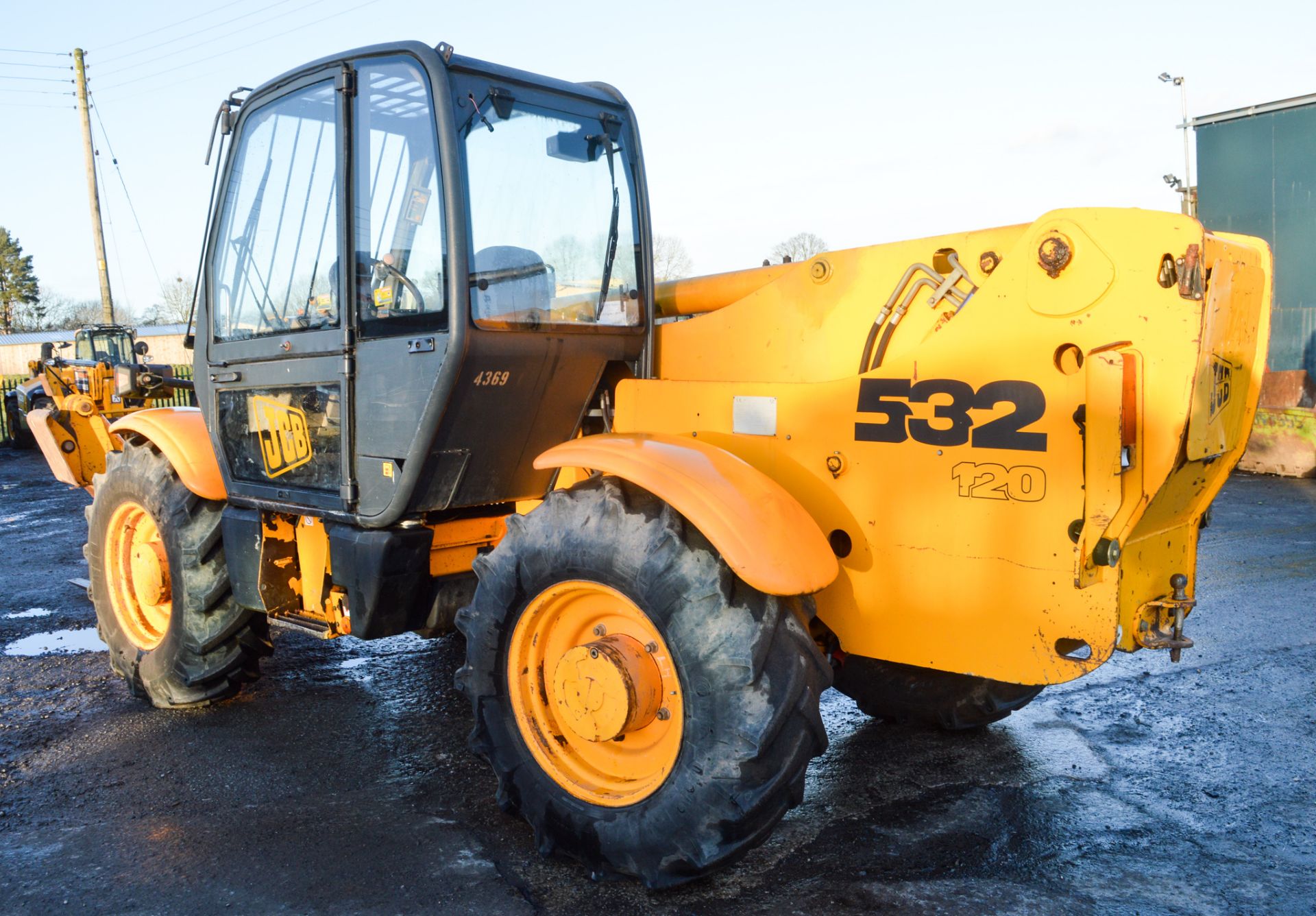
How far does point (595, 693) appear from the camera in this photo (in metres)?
3.14

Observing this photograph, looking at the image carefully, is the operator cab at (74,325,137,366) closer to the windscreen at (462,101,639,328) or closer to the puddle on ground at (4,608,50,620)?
the puddle on ground at (4,608,50,620)

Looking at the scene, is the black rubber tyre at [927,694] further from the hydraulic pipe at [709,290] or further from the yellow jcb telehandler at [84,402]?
the yellow jcb telehandler at [84,402]

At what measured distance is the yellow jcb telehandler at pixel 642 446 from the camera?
2768 millimetres

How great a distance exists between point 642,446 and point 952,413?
36.1 inches

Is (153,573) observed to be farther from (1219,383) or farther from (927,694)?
(1219,383)

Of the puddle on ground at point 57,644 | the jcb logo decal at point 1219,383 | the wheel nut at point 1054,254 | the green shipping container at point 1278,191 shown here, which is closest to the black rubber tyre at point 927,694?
the jcb logo decal at point 1219,383

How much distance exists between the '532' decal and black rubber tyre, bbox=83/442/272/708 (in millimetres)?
3057

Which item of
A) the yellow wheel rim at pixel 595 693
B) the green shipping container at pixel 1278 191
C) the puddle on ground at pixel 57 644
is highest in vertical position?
the green shipping container at pixel 1278 191

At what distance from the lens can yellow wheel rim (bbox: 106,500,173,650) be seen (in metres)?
4.96

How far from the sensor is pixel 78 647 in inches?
238

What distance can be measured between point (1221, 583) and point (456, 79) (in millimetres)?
5898

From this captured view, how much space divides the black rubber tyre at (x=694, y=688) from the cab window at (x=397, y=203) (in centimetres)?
96

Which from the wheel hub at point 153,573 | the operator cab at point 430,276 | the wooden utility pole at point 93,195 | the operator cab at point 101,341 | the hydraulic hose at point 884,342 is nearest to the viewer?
the hydraulic hose at point 884,342

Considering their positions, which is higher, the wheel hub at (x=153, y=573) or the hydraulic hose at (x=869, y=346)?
the hydraulic hose at (x=869, y=346)
